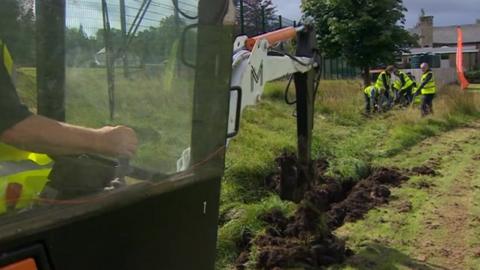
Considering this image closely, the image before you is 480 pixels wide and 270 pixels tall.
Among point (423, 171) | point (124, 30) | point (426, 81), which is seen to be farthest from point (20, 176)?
point (426, 81)

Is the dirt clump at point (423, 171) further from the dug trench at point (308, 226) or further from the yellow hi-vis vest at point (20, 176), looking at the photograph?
the yellow hi-vis vest at point (20, 176)

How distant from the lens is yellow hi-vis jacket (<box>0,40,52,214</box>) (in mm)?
1852

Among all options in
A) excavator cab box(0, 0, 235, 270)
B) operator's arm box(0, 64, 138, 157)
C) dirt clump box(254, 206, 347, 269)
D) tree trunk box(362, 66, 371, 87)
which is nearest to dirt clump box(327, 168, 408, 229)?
dirt clump box(254, 206, 347, 269)

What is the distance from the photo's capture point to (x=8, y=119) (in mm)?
1852

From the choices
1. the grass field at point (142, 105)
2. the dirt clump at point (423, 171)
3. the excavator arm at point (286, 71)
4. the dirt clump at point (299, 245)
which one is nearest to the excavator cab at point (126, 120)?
the grass field at point (142, 105)

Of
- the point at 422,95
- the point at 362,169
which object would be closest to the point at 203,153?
the point at 362,169

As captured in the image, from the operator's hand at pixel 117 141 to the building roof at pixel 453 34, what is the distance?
83300mm

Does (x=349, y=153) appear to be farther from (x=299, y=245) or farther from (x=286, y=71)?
(x=286, y=71)

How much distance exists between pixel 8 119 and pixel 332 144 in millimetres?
9091

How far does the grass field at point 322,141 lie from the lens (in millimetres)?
6398

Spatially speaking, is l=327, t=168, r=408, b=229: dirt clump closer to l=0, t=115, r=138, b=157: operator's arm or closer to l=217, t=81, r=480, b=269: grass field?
l=217, t=81, r=480, b=269: grass field

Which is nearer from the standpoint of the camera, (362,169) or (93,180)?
(93,180)

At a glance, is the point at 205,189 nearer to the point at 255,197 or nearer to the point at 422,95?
the point at 255,197

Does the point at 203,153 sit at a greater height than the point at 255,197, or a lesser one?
greater
